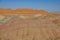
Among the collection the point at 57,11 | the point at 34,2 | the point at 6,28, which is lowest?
the point at 6,28

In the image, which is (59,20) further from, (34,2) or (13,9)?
(13,9)

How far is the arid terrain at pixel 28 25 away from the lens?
105 inches

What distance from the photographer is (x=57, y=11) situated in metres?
3.29

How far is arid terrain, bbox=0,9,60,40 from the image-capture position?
2.68 meters

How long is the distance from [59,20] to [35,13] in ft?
1.73

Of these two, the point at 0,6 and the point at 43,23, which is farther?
the point at 0,6

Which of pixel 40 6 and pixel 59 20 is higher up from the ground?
pixel 40 6

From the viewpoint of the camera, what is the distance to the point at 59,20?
3236 millimetres

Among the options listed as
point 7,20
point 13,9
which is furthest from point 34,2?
point 7,20

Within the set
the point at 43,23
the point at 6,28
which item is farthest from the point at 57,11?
the point at 6,28

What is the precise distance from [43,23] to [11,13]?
0.72 m

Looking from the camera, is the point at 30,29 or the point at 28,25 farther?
the point at 28,25

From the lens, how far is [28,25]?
2.95m

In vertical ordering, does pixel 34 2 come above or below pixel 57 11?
above
